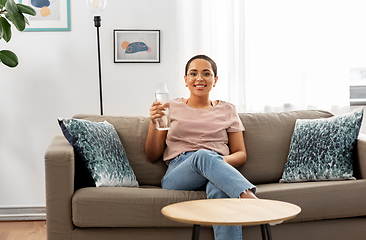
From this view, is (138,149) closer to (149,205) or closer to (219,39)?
(149,205)

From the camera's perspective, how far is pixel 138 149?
86.4 inches

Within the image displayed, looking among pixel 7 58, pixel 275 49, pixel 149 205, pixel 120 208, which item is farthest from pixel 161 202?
pixel 275 49

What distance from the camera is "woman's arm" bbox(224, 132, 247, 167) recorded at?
2.07m

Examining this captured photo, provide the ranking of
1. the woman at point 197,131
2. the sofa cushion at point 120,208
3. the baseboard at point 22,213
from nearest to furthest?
the sofa cushion at point 120,208, the woman at point 197,131, the baseboard at point 22,213

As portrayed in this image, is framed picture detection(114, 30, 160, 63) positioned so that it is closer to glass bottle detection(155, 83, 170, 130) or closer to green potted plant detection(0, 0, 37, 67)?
green potted plant detection(0, 0, 37, 67)

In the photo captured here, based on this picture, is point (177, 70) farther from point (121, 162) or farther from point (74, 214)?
point (74, 214)

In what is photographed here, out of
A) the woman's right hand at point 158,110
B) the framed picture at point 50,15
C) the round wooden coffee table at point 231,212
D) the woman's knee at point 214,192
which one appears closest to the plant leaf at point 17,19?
the framed picture at point 50,15

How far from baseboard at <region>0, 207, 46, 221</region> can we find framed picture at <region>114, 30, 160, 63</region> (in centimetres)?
131

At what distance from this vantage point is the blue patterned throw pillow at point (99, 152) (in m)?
1.83

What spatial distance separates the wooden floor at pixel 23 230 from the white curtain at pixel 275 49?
144cm

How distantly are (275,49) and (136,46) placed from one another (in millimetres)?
1098

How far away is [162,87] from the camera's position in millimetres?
1670

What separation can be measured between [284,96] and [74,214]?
1.87m

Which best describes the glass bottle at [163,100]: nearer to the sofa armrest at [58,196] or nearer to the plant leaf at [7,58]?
the sofa armrest at [58,196]
